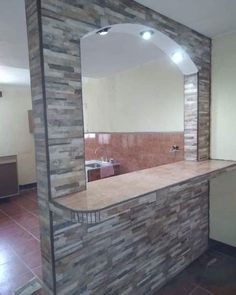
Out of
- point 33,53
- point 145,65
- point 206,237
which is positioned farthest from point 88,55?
point 206,237

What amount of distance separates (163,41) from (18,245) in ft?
9.37

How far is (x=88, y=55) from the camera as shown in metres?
2.91

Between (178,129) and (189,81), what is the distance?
0.68 meters

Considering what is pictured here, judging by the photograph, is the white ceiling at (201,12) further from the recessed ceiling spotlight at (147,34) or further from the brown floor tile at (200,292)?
the brown floor tile at (200,292)

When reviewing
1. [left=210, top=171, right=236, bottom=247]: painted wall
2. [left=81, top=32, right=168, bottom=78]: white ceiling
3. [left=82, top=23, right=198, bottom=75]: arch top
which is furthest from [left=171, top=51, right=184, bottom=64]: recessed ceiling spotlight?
[left=210, top=171, right=236, bottom=247]: painted wall

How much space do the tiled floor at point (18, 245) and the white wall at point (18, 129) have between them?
40.4 inches

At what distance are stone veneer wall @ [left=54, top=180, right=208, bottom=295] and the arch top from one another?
115 centimetres

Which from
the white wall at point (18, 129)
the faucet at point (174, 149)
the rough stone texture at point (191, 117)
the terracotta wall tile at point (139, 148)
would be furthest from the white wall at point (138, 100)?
the white wall at point (18, 129)

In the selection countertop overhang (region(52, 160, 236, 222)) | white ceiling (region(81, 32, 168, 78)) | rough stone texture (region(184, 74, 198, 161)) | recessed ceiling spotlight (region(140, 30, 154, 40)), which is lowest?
countertop overhang (region(52, 160, 236, 222))

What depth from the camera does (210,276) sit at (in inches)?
91.0

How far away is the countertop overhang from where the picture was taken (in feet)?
4.28

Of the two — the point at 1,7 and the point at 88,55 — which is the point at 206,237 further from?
the point at 1,7

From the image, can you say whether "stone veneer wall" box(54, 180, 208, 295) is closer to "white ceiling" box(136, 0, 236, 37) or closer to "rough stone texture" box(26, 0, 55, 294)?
"rough stone texture" box(26, 0, 55, 294)

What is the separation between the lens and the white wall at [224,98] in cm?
243
